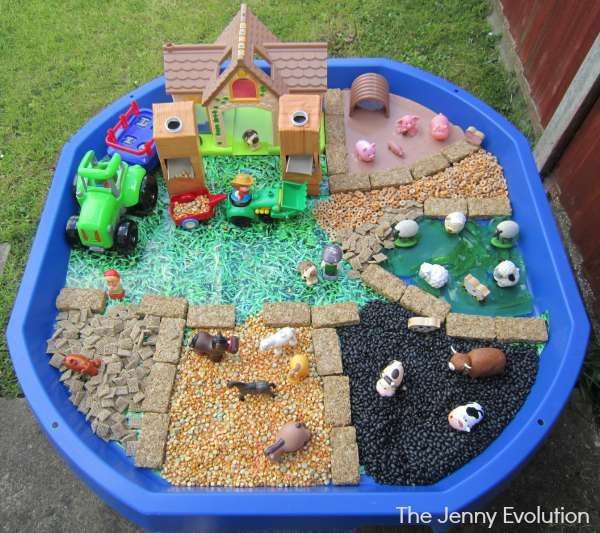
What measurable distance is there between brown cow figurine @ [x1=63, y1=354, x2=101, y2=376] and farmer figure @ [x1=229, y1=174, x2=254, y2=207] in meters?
1.19

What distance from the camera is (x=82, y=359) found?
9.02 feet

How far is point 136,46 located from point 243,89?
2122mm

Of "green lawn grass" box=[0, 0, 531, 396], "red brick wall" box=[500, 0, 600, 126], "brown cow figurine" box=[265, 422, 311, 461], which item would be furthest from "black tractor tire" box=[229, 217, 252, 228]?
"red brick wall" box=[500, 0, 600, 126]

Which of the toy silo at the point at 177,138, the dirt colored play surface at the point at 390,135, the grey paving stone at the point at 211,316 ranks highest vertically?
the toy silo at the point at 177,138

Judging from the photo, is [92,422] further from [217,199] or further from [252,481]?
[217,199]

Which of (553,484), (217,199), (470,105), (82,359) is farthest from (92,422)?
(470,105)

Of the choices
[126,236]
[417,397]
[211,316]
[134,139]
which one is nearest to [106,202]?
[126,236]

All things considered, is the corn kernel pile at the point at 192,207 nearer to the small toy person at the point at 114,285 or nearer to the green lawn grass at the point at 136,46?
the small toy person at the point at 114,285

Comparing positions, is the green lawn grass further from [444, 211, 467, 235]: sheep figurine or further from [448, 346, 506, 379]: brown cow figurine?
[448, 346, 506, 379]: brown cow figurine

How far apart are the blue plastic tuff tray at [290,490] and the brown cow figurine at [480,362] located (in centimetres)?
24

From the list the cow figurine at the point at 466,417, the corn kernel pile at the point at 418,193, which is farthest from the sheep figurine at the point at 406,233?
the cow figurine at the point at 466,417

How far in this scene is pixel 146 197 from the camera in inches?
134

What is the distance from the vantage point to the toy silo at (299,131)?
3.05m

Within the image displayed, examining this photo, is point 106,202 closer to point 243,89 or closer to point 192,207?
point 192,207
